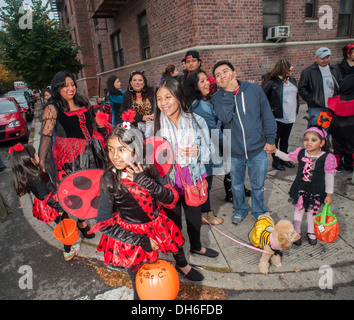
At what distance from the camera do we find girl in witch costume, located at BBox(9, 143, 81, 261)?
9.27 feet

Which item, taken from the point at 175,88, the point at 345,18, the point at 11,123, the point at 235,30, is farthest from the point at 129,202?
the point at 345,18

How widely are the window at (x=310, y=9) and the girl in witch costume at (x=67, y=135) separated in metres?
9.84

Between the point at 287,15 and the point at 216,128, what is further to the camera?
the point at 287,15

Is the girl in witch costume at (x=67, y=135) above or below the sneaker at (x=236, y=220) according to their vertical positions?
above

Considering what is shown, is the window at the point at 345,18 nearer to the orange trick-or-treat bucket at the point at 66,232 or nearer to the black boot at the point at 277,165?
the black boot at the point at 277,165

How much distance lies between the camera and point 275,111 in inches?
182

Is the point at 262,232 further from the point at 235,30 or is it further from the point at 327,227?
the point at 235,30

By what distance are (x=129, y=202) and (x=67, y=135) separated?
1.89 metres

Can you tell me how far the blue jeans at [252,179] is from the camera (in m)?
3.12

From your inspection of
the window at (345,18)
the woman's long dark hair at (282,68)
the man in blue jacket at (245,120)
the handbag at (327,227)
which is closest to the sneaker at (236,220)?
the man in blue jacket at (245,120)

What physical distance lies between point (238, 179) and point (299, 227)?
0.95 metres

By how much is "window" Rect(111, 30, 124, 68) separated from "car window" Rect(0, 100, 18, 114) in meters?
7.03
